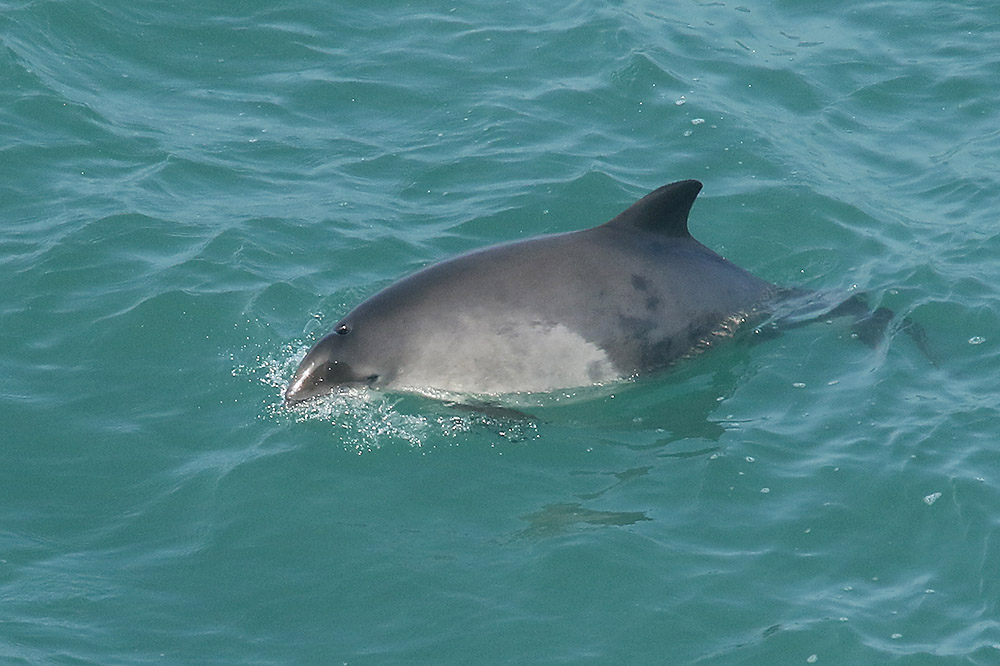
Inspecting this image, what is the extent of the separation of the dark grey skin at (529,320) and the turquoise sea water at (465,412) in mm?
330

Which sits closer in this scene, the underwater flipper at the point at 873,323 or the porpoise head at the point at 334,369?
the porpoise head at the point at 334,369

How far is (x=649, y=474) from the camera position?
12406 mm

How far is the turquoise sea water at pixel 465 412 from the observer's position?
10.9 metres

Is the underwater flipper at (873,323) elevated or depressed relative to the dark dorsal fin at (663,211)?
depressed

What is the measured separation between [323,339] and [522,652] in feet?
13.5

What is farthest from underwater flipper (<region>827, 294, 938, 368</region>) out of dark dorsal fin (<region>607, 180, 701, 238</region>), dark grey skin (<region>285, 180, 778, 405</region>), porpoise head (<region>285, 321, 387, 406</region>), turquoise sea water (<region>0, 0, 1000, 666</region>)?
porpoise head (<region>285, 321, 387, 406</region>)

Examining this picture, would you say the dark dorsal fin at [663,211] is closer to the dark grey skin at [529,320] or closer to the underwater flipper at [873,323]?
the dark grey skin at [529,320]

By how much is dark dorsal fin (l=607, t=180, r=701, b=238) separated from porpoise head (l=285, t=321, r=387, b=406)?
2741 millimetres

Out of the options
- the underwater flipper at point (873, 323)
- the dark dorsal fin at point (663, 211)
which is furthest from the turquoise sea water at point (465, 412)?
the dark dorsal fin at point (663, 211)

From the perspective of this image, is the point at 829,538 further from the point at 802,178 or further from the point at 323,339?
the point at 802,178

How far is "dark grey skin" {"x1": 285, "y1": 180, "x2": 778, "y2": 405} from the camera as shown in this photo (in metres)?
13.2

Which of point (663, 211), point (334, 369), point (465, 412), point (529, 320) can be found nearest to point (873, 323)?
point (663, 211)

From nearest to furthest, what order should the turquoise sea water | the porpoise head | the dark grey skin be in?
the turquoise sea water → the porpoise head → the dark grey skin

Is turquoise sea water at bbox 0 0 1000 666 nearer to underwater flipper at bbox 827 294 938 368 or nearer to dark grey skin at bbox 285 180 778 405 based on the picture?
underwater flipper at bbox 827 294 938 368
